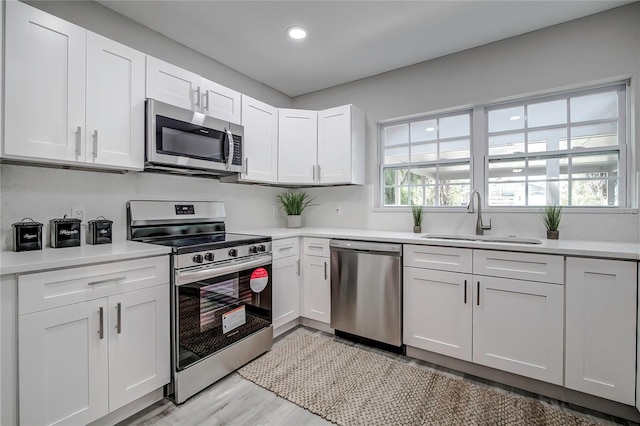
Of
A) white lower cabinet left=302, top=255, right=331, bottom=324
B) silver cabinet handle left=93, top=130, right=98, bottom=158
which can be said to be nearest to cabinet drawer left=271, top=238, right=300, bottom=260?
white lower cabinet left=302, top=255, right=331, bottom=324

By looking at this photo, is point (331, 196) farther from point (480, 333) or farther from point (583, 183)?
point (583, 183)

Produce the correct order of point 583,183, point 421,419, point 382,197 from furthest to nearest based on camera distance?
point 382,197, point 583,183, point 421,419

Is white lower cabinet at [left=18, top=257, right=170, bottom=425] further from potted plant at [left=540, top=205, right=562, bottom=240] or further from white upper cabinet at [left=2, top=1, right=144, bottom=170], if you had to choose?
potted plant at [left=540, top=205, right=562, bottom=240]

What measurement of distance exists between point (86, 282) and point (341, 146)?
2329 millimetres

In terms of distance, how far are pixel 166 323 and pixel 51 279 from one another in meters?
0.64

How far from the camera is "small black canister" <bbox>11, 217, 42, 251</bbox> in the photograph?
163 centimetres

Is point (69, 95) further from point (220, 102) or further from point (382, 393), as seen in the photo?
point (382, 393)

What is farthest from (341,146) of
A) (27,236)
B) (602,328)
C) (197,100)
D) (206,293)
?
(27,236)

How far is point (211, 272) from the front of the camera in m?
1.95

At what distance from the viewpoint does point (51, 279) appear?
4.43 ft

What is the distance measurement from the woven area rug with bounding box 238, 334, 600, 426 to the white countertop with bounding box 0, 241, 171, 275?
113cm

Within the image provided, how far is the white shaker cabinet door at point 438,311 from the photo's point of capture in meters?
2.09

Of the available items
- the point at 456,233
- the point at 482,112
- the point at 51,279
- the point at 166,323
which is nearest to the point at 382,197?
the point at 456,233

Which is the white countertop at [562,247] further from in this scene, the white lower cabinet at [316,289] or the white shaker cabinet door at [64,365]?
the white shaker cabinet door at [64,365]
